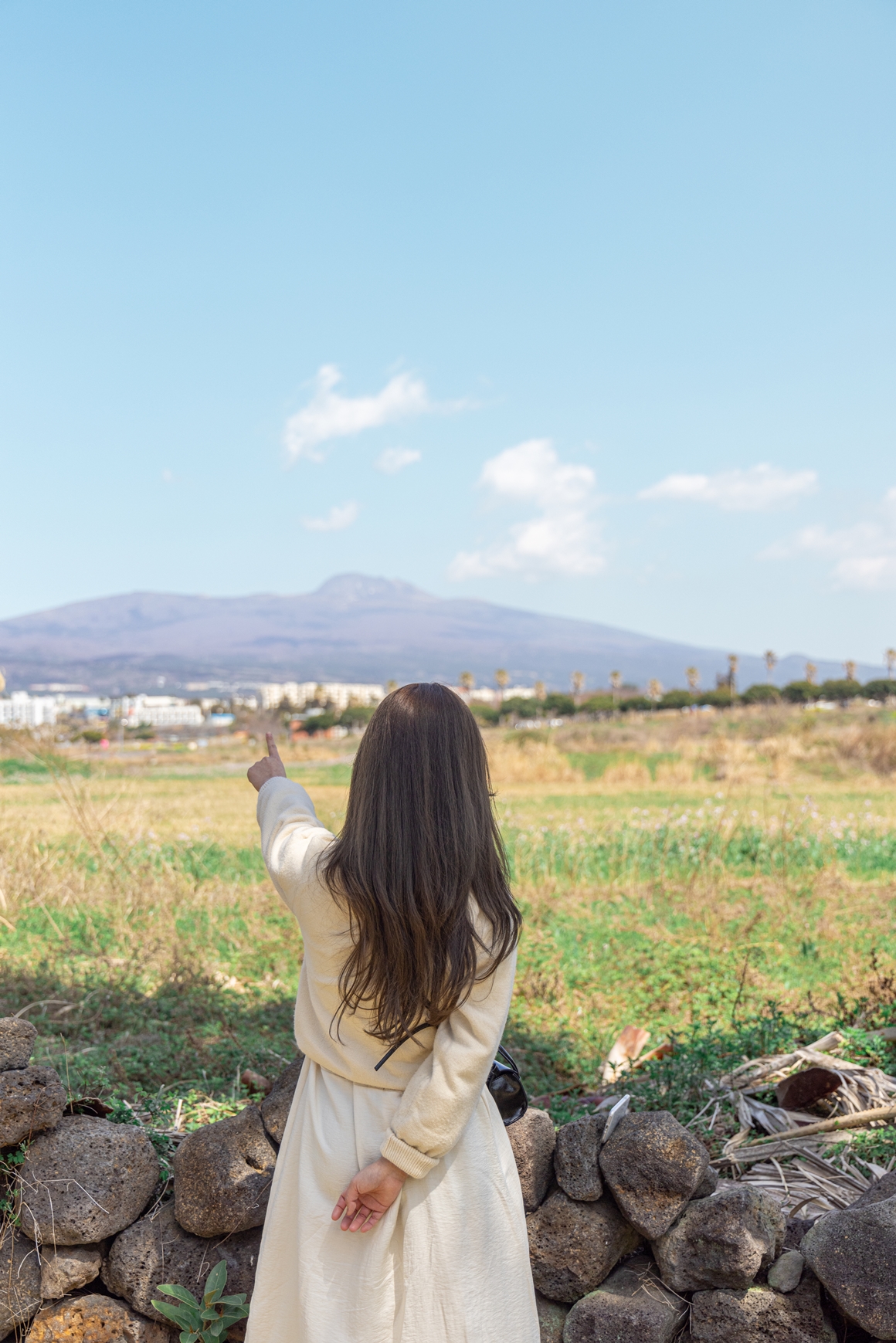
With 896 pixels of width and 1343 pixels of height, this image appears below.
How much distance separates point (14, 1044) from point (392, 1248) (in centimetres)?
135

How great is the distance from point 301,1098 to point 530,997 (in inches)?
140

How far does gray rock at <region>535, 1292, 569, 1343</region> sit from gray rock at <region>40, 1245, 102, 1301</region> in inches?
46.8

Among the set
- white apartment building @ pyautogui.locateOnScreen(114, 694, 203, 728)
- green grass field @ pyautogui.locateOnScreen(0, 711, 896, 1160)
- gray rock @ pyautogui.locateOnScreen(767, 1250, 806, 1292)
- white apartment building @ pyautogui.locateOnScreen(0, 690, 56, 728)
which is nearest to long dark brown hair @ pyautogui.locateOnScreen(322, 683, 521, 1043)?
gray rock @ pyautogui.locateOnScreen(767, 1250, 806, 1292)

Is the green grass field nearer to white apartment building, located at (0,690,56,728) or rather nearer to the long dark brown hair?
white apartment building, located at (0,690,56,728)

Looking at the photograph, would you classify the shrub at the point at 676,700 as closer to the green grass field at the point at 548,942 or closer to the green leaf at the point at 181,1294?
the green grass field at the point at 548,942

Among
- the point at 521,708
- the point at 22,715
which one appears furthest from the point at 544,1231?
the point at 521,708

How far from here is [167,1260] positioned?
2.54 meters

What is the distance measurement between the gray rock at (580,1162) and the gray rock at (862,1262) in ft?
1.73

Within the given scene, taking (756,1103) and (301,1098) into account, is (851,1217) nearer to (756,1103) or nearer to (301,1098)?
(756,1103)

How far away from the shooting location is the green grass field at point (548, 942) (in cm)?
407

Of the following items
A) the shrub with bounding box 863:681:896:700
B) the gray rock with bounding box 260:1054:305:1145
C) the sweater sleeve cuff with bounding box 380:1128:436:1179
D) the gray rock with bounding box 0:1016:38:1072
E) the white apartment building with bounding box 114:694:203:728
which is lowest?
the white apartment building with bounding box 114:694:203:728

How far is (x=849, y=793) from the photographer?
49.4ft

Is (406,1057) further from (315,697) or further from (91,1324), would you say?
(315,697)

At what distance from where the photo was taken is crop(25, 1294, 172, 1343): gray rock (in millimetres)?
2506
